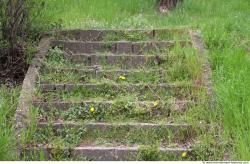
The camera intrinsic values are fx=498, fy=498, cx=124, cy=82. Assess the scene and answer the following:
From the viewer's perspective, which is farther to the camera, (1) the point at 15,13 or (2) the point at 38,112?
(1) the point at 15,13

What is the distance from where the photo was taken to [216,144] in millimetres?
5273

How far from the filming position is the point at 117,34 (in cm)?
834

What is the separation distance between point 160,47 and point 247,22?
92.5 inches

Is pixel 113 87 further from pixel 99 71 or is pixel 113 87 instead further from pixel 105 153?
pixel 105 153

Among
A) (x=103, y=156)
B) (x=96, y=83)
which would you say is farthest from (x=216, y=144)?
(x=96, y=83)

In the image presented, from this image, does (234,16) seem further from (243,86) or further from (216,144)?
(216,144)

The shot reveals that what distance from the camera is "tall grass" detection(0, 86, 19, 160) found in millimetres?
4633

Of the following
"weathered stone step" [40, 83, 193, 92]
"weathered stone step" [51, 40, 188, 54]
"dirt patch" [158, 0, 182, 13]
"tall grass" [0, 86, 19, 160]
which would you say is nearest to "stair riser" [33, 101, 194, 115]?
"tall grass" [0, 86, 19, 160]

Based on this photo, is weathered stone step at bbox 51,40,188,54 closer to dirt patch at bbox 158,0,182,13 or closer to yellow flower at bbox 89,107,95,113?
yellow flower at bbox 89,107,95,113

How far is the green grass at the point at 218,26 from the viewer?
17.6 feet

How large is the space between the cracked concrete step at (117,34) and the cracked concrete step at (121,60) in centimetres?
81

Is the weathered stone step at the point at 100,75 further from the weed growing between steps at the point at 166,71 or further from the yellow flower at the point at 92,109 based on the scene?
the yellow flower at the point at 92,109

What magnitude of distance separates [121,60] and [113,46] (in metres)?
0.53

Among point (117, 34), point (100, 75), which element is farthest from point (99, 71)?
point (117, 34)
